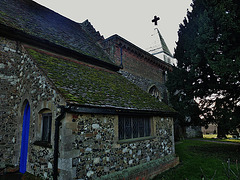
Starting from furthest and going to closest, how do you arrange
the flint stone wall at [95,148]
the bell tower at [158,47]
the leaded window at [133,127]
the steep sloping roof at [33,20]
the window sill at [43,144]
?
the bell tower at [158,47] < the steep sloping roof at [33,20] < the leaded window at [133,127] < the window sill at [43,144] < the flint stone wall at [95,148]

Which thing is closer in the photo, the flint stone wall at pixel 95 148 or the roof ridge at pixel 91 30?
the flint stone wall at pixel 95 148

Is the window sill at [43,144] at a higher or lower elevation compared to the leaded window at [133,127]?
lower

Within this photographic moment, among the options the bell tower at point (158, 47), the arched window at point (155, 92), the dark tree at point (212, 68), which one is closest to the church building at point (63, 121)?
the dark tree at point (212, 68)

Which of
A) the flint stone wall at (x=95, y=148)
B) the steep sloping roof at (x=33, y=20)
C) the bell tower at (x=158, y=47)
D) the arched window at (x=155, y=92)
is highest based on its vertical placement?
the bell tower at (x=158, y=47)

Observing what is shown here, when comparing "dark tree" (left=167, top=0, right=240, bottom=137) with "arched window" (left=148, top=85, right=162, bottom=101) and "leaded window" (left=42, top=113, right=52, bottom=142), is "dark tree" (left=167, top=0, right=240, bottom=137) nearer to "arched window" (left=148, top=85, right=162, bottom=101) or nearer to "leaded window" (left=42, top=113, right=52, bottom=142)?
"arched window" (left=148, top=85, right=162, bottom=101)

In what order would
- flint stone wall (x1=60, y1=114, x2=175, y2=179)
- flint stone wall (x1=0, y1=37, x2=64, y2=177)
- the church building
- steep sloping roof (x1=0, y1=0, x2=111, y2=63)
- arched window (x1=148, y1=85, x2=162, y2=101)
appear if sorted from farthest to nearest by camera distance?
arched window (x1=148, y1=85, x2=162, y2=101) → steep sloping roof (x1=0, y1=0, x2=111, y2=63) → flint stone wall (x1=0, y1=37, x2=64, y2=177) → the church building → flint stone wall (x1=60, y1=114, x2=175, y2=179)

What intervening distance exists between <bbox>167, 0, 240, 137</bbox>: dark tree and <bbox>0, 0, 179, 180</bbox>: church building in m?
3.10

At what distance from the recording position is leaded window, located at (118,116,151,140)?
6150 mm

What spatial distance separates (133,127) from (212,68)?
18.5ft

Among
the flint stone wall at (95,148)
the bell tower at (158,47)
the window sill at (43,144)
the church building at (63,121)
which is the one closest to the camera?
the flint stone wall at (95,148)

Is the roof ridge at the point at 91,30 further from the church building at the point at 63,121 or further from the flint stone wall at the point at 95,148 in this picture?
the flint stone wall at the point at 95,148

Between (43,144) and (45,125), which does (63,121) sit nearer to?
(43,144)

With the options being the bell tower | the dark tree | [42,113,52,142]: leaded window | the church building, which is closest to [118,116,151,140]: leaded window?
the church building

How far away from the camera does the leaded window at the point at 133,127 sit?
615cm
